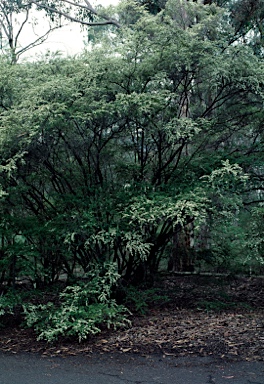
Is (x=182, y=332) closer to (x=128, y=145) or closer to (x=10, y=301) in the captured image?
(x=10, y=301)

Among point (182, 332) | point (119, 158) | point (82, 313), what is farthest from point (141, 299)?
point (119, 158)

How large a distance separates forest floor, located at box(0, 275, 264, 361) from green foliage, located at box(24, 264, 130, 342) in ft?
0.53

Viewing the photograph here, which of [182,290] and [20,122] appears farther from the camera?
[182,290]

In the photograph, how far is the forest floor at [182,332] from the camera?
5.55 metres

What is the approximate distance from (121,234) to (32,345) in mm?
1976

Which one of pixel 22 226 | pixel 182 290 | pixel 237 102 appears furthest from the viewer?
pixel 182 290

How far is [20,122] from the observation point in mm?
6047

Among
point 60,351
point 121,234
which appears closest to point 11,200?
point 121,234

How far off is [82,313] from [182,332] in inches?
56.2

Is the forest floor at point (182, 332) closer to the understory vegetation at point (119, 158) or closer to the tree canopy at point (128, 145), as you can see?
the understory vegetation at point (119, 158)

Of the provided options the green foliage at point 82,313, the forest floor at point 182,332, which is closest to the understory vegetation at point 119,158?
the green foliage at point 82,313

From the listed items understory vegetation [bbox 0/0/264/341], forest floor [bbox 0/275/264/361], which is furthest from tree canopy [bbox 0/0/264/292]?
forest floor [bbox 0/275/264/361]

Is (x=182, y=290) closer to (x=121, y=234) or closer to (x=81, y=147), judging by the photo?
(x=121, y=234)

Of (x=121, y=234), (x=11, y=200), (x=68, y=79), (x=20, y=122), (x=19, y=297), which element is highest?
(x=68, y=79)
